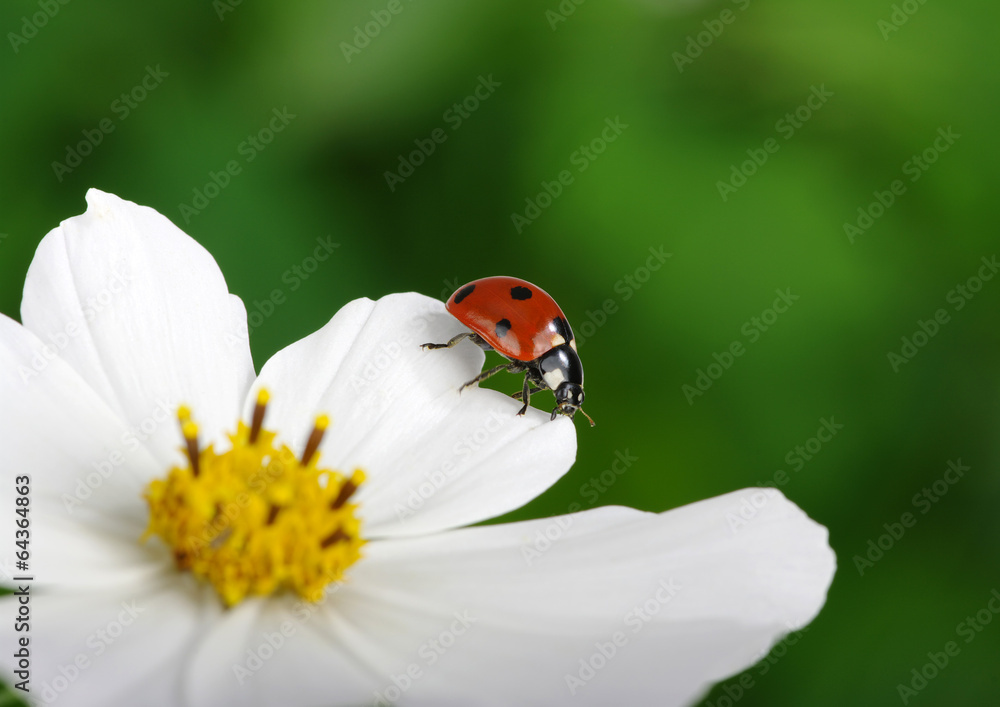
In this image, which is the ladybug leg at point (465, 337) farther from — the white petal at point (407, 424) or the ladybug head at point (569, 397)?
the ladybug head at point (569, 397)

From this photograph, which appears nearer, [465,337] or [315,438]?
[315,438]

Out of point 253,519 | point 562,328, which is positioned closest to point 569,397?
point 562,328

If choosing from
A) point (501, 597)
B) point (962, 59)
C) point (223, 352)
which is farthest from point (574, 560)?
point (962, 59)

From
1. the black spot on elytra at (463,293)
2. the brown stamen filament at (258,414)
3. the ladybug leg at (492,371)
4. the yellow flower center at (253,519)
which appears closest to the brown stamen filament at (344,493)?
the yellow flower center at (253,519)

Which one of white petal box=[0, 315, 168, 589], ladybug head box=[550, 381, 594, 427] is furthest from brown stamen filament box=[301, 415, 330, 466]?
ladybug head box=[550, 381, 594, 427]

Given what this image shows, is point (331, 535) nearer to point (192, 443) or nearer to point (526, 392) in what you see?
point (192, 443)

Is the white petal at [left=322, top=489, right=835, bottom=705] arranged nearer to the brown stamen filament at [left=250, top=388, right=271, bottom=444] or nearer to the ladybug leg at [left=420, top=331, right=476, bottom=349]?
the brown stamen filament at [left=250, top=388, right=271, bottom=444]

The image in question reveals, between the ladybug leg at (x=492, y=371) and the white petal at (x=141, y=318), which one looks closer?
the white petal at (x=141, y=318)
